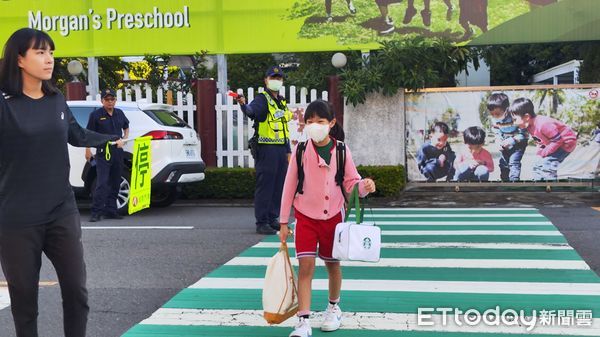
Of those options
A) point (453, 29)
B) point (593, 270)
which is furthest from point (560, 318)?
point (453, 29)

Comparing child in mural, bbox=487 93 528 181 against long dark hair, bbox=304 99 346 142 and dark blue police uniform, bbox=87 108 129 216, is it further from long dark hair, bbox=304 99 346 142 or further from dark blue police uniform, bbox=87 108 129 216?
long dark hair, bbox=304 99 346 142

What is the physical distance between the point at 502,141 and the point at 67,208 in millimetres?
10733

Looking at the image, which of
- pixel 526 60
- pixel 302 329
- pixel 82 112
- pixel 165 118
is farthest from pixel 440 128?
pixel 526 60

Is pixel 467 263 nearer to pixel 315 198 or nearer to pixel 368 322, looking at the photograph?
pixel 368 322

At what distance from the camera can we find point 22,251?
340 cm

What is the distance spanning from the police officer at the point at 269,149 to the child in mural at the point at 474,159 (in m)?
5.71

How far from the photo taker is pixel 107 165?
9836mm

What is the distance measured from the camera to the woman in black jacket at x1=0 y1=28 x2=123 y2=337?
11.0 feet

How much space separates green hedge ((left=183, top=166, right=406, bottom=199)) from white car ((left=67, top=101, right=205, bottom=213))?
1556 mm

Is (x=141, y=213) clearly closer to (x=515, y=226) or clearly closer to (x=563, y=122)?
(x=515, y=226)

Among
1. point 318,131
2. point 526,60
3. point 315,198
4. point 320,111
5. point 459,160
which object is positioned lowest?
point 459,160

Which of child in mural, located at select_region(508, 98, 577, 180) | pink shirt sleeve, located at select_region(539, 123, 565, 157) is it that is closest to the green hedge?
child in mural, located at select_region(508, 98, 577, 180)

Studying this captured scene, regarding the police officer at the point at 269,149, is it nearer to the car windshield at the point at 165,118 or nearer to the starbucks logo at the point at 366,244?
the car windshield at the point at 165,118

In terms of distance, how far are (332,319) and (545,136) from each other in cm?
957
